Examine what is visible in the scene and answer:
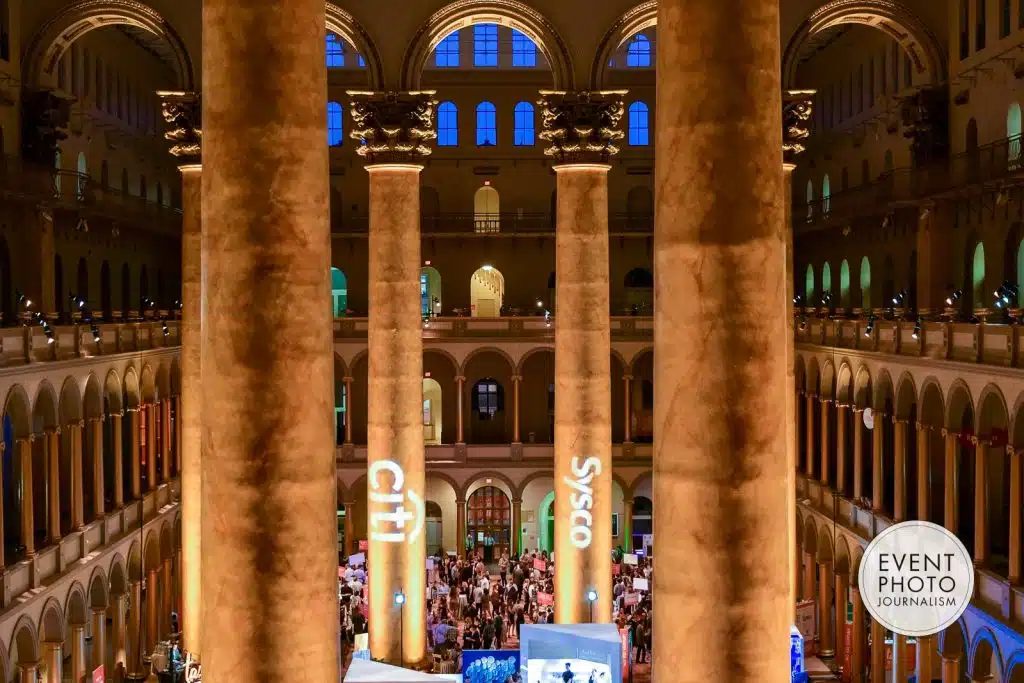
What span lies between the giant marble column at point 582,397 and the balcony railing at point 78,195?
583 inches

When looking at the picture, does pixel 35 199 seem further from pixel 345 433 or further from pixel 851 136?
pixel 851 136

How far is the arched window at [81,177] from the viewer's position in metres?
36.7

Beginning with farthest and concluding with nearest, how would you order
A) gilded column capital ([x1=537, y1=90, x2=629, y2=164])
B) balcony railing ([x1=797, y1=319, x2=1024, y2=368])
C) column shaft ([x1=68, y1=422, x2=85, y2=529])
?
column shaft ([x1=68, y1=422, x2=85, y2=529]) → gilded column capital ([x1=537, y1=90, x2=629, y2=164]) → balcony railing ([x1=797, y1=319, x2=1024, y2=368])

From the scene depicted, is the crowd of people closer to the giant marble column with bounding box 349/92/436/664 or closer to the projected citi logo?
the giant marble column with bounding box 349/92/436/664

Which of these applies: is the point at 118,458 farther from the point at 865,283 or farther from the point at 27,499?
the point at 865,283

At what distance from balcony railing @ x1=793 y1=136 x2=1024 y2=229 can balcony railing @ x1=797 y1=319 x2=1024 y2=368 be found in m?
3.98

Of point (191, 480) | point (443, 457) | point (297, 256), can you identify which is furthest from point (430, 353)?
point (297, 256)

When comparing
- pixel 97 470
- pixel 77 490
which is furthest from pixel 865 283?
pixel 77 490

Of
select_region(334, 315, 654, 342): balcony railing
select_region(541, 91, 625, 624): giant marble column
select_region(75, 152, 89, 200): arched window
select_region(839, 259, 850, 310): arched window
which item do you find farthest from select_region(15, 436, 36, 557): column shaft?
select_region(839, 259, 850, 310): arched window

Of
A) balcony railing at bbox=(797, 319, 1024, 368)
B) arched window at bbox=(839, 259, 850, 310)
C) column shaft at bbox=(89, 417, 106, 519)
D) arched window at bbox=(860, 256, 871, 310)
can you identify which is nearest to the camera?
balcony railing at bbox=(797, 319, 1024, 368)

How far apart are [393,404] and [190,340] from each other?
4.75 meters

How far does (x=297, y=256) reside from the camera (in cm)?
849

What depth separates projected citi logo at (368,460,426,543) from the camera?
910 inches

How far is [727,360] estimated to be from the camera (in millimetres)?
8141
